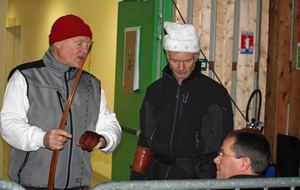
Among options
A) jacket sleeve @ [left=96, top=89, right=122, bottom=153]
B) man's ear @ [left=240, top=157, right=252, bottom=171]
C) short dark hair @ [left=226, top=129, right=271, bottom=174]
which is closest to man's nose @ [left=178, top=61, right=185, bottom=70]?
jacket sleeve @ [left=96, top=89, right=122, bottom=153]

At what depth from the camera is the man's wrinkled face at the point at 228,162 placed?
7.58ft

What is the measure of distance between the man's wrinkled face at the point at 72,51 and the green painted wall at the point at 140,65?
1704mm

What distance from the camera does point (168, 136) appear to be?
119 inches

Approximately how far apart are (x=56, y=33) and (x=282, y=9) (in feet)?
8.42

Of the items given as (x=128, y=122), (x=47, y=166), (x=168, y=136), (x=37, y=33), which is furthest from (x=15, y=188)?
(x=37, y=33)

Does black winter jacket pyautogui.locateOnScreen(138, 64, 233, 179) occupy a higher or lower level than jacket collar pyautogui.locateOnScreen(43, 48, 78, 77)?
lower

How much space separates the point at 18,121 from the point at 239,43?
2.59 m

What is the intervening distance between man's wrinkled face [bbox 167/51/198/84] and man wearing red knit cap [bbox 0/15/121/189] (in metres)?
0.60

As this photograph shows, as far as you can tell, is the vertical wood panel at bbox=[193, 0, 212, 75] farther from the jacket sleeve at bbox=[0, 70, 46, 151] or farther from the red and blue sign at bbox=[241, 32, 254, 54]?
the jacket sleeve at bbox=[0, 70, 46, 151]

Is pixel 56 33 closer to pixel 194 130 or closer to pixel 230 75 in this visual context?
pixel 194 130

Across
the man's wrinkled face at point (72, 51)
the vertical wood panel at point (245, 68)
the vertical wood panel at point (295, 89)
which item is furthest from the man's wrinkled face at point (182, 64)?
the vertical wood panel at point (295, 89)

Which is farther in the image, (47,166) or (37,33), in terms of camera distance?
(37,33)

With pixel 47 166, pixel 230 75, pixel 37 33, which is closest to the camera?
pixel 47 166

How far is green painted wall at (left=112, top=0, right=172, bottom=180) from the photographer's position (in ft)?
14.0
